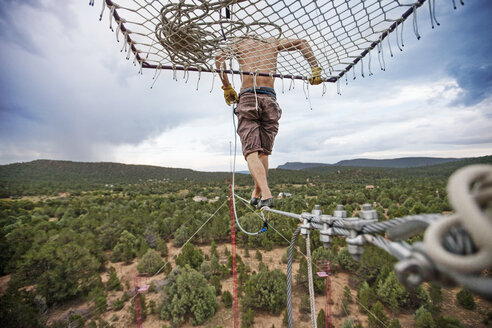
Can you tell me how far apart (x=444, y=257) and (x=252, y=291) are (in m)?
6.81

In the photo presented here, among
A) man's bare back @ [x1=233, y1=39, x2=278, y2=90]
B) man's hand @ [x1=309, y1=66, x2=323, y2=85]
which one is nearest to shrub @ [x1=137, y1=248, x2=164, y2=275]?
man's bare back @ [x1=233, y1=39, x2=278, y2=90]

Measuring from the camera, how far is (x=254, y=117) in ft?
6.92

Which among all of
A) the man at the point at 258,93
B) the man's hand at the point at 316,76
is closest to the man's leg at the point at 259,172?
the man at the point at 258,93

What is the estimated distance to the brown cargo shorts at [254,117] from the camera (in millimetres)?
2071

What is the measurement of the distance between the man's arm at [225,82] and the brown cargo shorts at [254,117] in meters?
0.20

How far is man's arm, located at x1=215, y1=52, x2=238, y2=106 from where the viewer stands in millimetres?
1987

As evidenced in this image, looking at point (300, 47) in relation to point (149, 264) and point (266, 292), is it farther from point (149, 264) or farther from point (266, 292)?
point (149, 264)

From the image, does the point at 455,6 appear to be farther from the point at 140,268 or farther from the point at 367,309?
the point at 140,268

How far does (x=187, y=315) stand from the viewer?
6.18 m

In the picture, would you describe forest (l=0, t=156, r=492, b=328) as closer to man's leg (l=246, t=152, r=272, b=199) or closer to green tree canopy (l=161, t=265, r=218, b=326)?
green tree canopy (l=161, t=265, r=218, b=326)

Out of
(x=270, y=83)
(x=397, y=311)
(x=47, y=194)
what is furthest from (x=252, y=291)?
(x=47, y=194)

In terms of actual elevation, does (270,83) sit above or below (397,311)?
above

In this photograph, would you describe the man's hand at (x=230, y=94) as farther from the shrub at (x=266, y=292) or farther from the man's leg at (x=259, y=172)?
the shrub at (x=266, y=292)

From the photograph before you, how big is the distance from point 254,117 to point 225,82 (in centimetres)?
47
